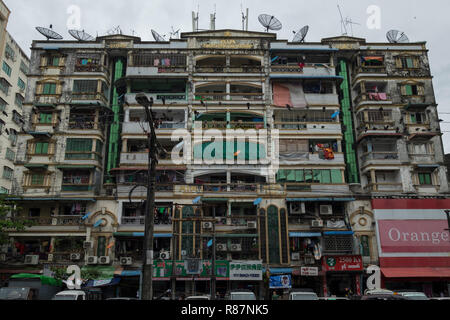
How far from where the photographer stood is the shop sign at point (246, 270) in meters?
28.1

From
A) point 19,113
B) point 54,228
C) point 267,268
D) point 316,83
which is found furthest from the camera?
point 19,113

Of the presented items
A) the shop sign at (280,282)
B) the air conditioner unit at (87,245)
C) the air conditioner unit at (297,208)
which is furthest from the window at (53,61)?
the shop sign at (280,282)

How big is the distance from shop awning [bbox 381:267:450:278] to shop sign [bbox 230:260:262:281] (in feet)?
33.8

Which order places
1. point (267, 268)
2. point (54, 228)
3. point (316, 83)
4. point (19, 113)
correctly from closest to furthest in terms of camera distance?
point (267, 268) < point (54, 228) < point (316, 83) < point (19, 113)

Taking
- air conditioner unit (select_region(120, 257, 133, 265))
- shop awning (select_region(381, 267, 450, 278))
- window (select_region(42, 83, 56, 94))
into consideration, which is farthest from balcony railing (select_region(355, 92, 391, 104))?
window (select_region(42, 83, 56, 94))

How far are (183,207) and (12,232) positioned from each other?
48.4ft

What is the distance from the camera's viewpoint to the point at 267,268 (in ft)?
96.5

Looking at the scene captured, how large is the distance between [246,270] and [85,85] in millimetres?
23654

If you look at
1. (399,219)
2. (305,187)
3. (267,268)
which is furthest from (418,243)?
(267,268)

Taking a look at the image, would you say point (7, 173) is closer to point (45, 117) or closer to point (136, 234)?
point (45, 117)

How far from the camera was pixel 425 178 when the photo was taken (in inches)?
1328

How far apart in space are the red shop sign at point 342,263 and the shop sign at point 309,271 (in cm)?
98

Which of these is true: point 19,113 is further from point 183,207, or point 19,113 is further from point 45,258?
point 183,207

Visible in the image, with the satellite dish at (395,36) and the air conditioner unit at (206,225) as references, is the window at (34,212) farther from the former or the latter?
the satellite dish at (395,36)
